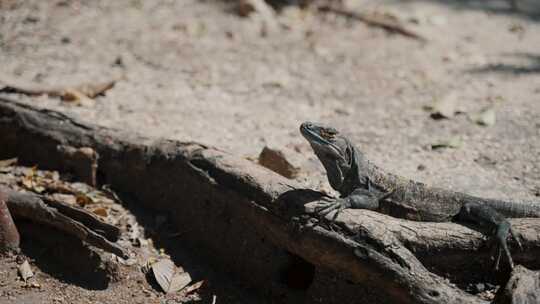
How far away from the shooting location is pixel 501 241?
3996 millimetres

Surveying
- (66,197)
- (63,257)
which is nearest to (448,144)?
(66,197)

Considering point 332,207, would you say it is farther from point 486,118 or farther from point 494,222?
point 486,118

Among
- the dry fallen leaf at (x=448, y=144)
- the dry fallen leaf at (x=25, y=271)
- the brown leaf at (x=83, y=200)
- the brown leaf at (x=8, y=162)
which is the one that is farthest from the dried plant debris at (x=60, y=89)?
the dry fallen leaf at (x=448, y=144)

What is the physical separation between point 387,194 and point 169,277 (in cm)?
169

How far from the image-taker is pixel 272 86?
7848mm

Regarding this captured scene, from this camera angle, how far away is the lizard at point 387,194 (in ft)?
14.4

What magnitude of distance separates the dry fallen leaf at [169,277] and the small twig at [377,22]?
583cm

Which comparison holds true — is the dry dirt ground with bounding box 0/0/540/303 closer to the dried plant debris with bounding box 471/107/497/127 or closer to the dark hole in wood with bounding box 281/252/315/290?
the dried plant debris with bounding box 471/107/497/127

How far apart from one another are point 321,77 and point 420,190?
385 cm

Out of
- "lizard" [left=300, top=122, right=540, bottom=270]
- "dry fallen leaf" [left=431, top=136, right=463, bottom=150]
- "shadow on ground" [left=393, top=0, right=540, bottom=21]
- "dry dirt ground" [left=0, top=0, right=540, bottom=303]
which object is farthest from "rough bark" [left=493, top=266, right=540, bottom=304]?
"shadow on ground" [left=393, top=0, right=540, bottom=21]

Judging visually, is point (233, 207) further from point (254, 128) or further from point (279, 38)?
point (279, 38)

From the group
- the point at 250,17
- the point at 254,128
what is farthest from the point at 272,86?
the point at 250,17

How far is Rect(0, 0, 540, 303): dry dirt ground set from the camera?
20.4 ft

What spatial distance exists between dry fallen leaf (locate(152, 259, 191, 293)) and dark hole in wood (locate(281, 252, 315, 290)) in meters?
0.75
